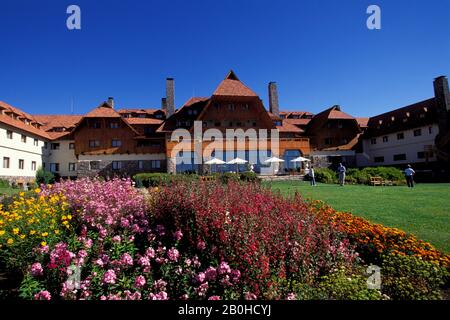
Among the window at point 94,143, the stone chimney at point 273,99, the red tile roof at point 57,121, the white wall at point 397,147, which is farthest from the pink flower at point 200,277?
the red tile roof at point 57,121

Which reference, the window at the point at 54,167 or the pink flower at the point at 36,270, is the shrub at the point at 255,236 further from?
the window at the point at 54,167

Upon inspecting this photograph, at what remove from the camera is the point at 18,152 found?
31.9m

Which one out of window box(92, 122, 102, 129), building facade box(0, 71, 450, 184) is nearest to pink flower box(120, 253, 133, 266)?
building facade box(0, 71, 450, 184)

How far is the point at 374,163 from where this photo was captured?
41156mm

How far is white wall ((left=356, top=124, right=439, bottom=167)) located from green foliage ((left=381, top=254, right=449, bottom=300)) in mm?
34414

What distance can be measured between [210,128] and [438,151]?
2577 centimetres

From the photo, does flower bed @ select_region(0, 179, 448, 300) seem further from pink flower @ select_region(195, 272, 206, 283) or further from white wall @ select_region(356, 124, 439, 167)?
white wall @ select_region(356, 124, 439, 167)

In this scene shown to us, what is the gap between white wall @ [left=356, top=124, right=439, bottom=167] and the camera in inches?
1334

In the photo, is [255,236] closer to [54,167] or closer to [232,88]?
[232,88]

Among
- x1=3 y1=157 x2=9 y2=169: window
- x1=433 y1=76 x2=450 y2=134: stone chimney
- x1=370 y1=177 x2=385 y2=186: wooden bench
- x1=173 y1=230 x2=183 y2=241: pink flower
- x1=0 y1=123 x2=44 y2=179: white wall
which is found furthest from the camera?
x1=433 y1=76 x2=450 y2=134: stone chimney

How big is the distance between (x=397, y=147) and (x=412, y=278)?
3952 cm

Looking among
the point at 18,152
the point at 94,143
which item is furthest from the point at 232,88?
the point at 18,152

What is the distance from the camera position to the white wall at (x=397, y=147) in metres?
33.9

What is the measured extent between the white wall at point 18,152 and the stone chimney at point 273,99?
3338 centimetres
